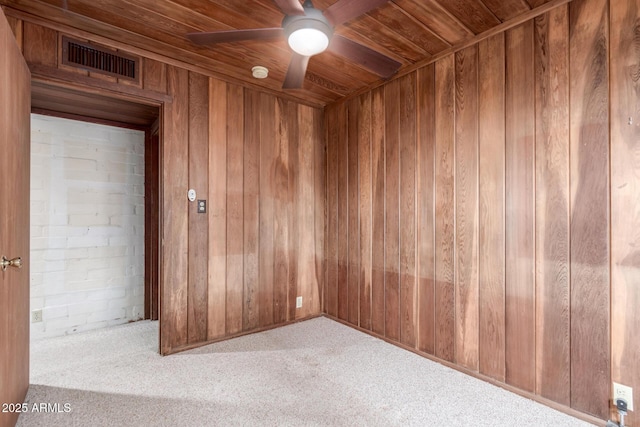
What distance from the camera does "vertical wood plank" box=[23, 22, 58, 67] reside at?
Result: 2.16 meters

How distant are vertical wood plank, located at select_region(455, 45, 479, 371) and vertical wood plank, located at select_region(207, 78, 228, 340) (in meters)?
2.05

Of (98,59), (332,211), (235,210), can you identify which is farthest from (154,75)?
(332,211)

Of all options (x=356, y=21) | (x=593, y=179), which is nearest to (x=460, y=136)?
(x=593, y=179)

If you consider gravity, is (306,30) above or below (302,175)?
above

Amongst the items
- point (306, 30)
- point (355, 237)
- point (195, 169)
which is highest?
point (306, 30)

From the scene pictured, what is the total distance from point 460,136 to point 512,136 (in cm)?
38

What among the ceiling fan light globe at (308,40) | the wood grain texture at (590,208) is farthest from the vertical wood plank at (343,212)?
the wood grain texture at (590,208)

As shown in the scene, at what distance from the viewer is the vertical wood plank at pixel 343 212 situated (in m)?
3.52

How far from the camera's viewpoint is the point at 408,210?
287cm

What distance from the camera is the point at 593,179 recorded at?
1845 millimetres

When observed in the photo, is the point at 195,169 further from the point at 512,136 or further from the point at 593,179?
the point at 593,179

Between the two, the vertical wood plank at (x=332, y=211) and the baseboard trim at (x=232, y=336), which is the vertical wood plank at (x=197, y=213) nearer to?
the baseboard trim at (x=232, y=336)

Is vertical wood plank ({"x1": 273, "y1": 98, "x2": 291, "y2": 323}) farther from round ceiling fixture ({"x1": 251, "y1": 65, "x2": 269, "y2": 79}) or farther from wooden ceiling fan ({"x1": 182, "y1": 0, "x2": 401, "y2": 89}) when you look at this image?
wooden ceiling fan ({"x1": 182, "y1": 0, "x2": 401, "y2": 89})

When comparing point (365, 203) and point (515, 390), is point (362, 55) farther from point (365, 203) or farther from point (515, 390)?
point (515, 390)
